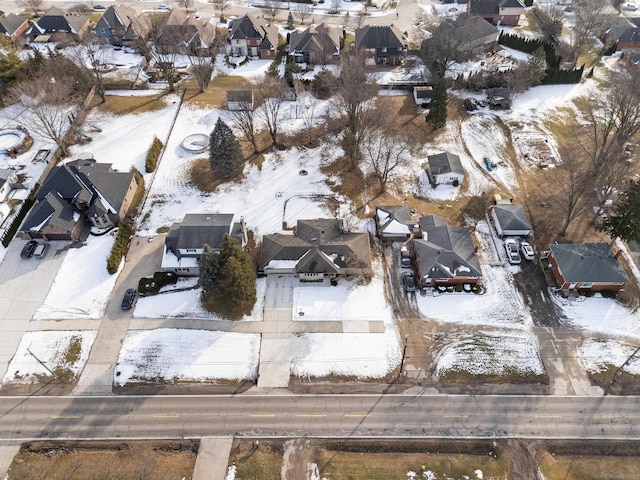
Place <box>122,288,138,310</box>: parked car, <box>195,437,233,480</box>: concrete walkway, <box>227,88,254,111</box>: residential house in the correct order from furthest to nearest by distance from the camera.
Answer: <box>227,88,254,111</box>: residential house
<box>122,288,138,310</box>: parked car
<box>195,437,233,480</box>: concrete walkway

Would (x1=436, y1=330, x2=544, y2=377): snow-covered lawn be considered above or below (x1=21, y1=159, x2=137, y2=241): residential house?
below

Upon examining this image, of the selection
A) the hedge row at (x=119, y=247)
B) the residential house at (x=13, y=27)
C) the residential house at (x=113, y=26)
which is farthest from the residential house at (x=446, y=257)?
the residential house at (x=13, y=27)

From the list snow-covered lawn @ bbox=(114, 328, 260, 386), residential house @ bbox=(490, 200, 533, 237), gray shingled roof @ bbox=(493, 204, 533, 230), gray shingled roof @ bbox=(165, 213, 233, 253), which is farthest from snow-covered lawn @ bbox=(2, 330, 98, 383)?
gray shingled roof @ bbox=(493, 204, 533, 230)

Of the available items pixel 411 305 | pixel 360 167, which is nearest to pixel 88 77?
pixel 360 167

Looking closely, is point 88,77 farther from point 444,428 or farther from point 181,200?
point 444,428

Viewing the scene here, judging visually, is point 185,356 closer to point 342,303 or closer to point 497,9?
point 342,303

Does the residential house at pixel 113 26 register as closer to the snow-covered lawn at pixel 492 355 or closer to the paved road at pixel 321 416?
the paved road at pixel 321 416

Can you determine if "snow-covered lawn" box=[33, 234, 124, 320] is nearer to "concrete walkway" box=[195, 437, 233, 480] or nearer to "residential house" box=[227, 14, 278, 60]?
"concrete walkway" box=[195, 437, 233, 480]
